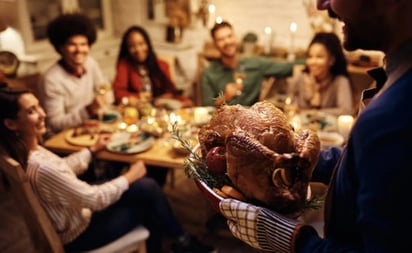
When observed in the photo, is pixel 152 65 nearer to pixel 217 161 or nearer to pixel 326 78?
pixel 326 78

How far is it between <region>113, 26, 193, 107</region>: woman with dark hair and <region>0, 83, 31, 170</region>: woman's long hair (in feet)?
4.03

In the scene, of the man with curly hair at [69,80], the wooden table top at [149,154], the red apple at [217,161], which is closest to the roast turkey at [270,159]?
the red apple at [217,161]

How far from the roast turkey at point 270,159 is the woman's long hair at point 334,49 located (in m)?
1.76

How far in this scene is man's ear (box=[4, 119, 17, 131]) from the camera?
1735 millimetres

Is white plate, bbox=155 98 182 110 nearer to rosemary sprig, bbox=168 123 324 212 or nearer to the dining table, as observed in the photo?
the dining table

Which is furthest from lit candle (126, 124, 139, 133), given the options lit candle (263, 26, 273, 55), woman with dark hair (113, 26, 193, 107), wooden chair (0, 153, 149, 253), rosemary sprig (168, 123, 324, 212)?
lit candle (263, 26, 273, 55)

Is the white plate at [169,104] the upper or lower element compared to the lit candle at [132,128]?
upper

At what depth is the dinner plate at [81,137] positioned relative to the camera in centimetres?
219

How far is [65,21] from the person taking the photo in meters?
2.71

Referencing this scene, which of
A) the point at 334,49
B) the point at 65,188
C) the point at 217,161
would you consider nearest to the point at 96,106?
the point at 65,188

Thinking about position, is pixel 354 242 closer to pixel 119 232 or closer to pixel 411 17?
pixel 411 17

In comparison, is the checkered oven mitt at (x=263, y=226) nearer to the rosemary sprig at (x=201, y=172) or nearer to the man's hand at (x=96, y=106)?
the rosemary sprig at (x=201, y=172)

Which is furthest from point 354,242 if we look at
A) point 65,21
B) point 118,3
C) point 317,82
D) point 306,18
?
point 118,3

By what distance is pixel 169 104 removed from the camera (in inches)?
105
